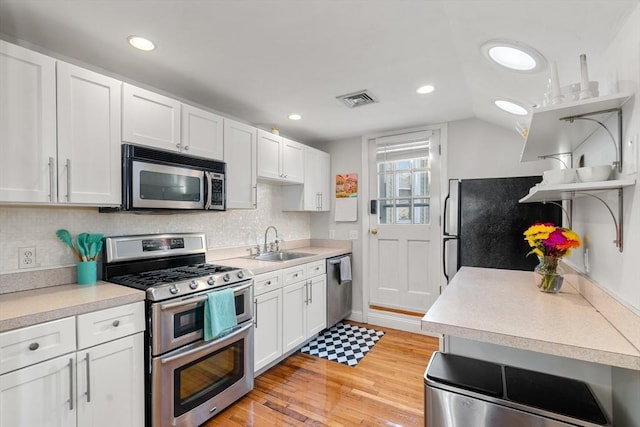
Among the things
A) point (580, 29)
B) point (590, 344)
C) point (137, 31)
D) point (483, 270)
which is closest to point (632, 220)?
point (590, 344)

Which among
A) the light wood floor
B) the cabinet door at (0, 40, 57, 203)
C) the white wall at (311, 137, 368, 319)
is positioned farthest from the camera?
the white wall at (311, 137, 368, 319)

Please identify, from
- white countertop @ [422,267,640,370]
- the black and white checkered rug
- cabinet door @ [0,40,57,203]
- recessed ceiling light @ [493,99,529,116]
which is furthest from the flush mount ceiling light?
the black and white checkered rug

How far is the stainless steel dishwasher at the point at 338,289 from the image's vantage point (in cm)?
342

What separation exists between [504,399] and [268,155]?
8.43ft

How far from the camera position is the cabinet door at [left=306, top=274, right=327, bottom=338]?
10.1 feet

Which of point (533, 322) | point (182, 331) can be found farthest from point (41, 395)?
point (533, 322)

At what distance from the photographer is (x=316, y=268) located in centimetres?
320

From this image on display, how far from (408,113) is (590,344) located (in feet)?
8.24

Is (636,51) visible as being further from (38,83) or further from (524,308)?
(38,83)

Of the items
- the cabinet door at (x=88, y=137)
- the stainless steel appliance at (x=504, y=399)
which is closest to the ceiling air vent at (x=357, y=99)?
the cabinet door at (x=88, y=137)

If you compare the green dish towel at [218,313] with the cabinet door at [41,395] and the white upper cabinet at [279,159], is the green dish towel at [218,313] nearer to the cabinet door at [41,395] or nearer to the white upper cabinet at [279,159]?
the cabinet door at [41,395]

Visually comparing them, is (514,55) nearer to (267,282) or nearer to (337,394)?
(267,282)

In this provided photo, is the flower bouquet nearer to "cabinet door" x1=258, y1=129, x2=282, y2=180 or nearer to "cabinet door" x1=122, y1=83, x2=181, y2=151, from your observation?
"cabinet door" x1=258, y1=129, x2=282, y2=180

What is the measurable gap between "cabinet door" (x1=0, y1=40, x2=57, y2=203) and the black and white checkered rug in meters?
2.49
